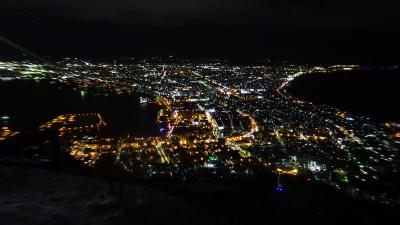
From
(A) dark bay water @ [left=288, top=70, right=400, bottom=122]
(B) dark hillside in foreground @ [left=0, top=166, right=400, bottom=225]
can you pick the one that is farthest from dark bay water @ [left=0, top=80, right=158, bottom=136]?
(A) dark bay water @ [left=288, top=70, right=400, bottom=122]

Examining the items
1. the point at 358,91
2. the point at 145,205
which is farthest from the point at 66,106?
the point at 358,91

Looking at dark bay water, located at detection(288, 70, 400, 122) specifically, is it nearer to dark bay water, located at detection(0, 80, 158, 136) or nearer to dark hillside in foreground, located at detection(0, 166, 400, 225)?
dark bay water, located at detection(0, 80, 158, 136)

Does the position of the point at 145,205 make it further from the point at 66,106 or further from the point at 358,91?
the point at 358,91

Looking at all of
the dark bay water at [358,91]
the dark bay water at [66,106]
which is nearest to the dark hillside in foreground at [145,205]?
the dark bay water at [66,106]

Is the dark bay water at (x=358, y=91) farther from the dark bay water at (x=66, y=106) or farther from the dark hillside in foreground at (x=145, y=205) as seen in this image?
the dark hillside in foreground at (x=145, y=205)

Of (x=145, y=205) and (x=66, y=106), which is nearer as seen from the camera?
(x=145, y=205)

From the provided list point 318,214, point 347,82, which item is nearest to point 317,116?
point 347,82
